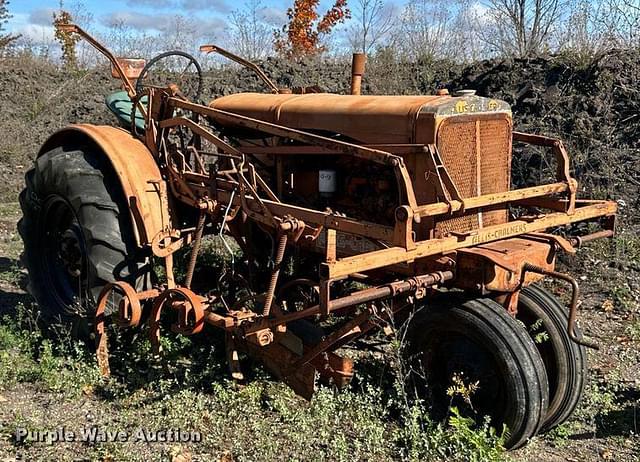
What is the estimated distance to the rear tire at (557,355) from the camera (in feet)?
12.3

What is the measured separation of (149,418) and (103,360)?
679 millimetres

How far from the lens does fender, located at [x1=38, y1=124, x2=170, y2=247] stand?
4.27 m

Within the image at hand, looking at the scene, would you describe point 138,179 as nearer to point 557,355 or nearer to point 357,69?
point 357,69

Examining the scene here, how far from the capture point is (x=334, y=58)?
1180 cm

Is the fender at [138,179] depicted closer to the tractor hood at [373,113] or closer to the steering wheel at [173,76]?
the tractor hood at [373,113]

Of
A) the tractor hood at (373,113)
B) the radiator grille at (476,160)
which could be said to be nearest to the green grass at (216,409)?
the radiator grille at (476,160)

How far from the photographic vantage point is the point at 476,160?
3959mm

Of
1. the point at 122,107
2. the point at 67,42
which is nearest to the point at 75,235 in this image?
the point at 122,107

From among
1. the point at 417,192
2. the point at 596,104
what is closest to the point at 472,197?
the point at 417,192

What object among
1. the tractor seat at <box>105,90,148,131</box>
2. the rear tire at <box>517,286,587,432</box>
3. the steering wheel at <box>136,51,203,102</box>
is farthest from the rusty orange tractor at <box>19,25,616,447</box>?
the steering wheel at <box>136,51,203,102</box>

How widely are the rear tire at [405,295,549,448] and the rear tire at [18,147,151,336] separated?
183cm

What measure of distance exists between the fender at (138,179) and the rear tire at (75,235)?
13cm

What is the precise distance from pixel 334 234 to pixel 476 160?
3.69 feet

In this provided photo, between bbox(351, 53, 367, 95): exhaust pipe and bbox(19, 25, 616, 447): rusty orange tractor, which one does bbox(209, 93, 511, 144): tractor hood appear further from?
bbox(351, 53, 367, 95): exhaust pipe
